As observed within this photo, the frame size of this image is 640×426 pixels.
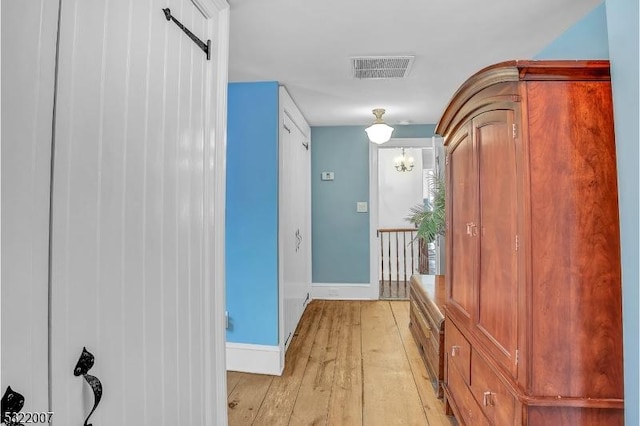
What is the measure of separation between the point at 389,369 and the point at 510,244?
1875mm

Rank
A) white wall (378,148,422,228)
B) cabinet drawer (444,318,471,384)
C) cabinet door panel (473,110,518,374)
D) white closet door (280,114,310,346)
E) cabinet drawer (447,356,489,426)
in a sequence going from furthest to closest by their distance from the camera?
white wall (378,148,422,228), white closet door (280,114,310,346), cabinet drawer (444,318,471,384), cabinet drawer (447,356,489,426), cabinet door panel (473,110,518,374)

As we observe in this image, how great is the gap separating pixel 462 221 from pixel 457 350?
0.74 meters

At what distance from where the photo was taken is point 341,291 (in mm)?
4824

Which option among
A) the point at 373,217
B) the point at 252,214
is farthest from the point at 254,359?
the point at 373,217

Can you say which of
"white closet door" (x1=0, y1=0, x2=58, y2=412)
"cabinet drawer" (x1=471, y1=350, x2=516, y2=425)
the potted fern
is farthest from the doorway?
"white closet door" (x1=0, y1=0, x2=58, y2=412)

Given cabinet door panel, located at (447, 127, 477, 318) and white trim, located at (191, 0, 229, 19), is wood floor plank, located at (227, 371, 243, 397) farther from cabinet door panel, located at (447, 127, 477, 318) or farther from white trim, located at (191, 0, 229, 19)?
white trim, located at (191, 0, 229, 19)

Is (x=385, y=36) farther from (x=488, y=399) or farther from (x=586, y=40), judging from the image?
(x=488, y=399)

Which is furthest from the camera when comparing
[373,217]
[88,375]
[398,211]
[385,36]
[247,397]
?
[398,211]

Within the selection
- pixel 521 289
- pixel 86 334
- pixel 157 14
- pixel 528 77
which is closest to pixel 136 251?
pixel 86 334

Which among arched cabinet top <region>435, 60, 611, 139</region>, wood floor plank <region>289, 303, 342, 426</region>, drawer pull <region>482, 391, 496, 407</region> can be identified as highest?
arched cabinet top <region>435, 60, 611, 139</region>

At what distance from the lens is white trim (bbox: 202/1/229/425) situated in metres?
1.60

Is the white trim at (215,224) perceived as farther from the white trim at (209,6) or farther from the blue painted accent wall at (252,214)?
the blue painted accent wall at (252,214)

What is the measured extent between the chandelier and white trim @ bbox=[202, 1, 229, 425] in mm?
5747

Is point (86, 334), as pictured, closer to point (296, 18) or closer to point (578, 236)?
point (578, 236)
